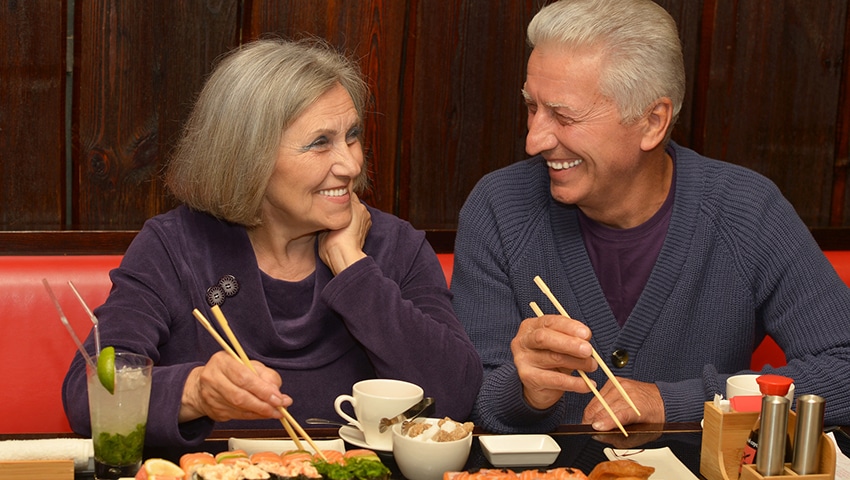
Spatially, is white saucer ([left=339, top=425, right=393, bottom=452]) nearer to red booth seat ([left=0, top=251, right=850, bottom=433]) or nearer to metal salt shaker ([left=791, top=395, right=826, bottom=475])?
metal salt shaker ([left=791, top=395, right=826, bottom=475])

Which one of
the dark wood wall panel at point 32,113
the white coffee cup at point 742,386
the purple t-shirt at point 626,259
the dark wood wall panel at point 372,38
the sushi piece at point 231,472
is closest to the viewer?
the sushi piece at point 231,472

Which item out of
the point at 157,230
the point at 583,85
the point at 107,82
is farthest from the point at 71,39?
the point at 583,85

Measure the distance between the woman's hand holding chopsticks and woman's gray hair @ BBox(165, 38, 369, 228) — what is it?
2.24ft

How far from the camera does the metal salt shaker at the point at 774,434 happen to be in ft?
4.93

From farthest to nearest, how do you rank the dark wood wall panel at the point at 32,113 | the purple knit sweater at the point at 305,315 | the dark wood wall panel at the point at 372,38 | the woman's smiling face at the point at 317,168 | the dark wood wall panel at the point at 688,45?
the dark wood wall panel at the point at 688,45 → the dark wood wall panel at the point at 372,38 → the dark wood wall panel at the point at 32,113 → the woman's smiling face at the point at 317,168 → the purple knit sweater at the point at 305,315

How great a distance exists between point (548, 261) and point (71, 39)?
4.70ft

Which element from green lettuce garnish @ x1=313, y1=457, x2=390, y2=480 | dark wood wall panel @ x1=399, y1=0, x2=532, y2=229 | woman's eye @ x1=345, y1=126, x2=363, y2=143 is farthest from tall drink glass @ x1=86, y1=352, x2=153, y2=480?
dark wood wall panel @ x1=399, y1=0, x2=532, y2=229

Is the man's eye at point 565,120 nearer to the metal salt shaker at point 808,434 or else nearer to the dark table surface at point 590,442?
the dark table surface at point 590,442

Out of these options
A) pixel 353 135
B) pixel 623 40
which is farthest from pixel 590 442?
pixel 623 40

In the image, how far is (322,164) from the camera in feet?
7.27

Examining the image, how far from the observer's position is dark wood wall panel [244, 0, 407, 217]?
9.43 ft

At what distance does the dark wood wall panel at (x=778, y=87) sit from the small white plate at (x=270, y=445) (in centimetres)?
195

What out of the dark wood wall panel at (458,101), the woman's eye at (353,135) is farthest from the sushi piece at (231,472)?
the dark wood wall panel at (458,101)

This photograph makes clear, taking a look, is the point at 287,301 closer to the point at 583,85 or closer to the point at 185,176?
the point at 185,176
